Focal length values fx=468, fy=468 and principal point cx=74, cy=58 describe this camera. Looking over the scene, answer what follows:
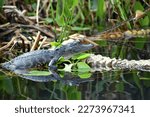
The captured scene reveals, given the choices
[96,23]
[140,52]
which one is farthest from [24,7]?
[140,52]

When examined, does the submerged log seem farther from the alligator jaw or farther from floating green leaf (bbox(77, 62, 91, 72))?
the alligator jaw

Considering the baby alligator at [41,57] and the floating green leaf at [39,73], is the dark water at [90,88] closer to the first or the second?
the floating green leaf at [39,73]

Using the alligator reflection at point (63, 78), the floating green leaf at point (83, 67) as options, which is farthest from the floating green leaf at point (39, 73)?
the floating green leaf at point (83, 67)

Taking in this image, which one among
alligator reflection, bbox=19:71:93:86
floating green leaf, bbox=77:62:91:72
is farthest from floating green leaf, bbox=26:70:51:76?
floating green leaf, bbox=77:62:91:72

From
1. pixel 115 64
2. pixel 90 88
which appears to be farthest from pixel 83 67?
pixel 90 88

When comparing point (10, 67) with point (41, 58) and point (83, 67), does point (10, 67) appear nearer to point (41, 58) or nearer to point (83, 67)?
point (41, 58)

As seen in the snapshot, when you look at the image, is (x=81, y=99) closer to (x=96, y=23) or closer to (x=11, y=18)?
(x=11, y=18)
